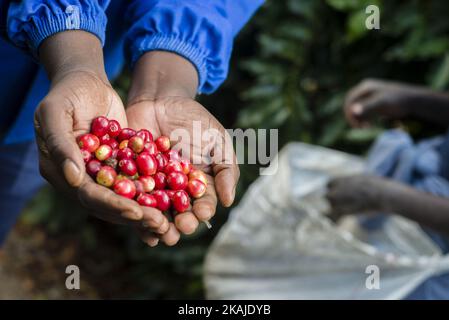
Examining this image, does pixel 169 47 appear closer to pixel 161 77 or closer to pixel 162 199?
pixel 161 77

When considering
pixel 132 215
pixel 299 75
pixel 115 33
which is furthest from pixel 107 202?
pixel 299 75

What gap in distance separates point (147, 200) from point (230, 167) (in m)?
0.22

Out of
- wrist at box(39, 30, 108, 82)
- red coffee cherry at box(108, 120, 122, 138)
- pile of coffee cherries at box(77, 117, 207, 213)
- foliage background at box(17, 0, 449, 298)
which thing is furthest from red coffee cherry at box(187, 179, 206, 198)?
foliage background at box(17, 0, 449, 298)

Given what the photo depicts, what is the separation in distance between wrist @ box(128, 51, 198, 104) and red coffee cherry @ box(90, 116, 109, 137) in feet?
0.60

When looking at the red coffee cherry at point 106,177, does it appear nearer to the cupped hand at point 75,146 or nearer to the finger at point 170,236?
the cupped hand at point 75,146

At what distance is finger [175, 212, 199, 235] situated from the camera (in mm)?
1340

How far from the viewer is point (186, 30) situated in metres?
1.64

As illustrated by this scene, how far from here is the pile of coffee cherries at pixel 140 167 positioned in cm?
139

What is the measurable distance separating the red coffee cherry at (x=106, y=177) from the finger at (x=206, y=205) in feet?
0.65

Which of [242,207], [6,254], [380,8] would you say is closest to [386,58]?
[380,8]

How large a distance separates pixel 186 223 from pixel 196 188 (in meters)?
0.12

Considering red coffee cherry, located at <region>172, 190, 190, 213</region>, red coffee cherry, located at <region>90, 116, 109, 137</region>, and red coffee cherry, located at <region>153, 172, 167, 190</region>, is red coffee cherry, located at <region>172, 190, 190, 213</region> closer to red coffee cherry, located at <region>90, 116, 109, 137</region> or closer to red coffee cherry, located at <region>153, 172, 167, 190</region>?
red coffee cherry, located at <region>153, 172, 167, 190</region>
